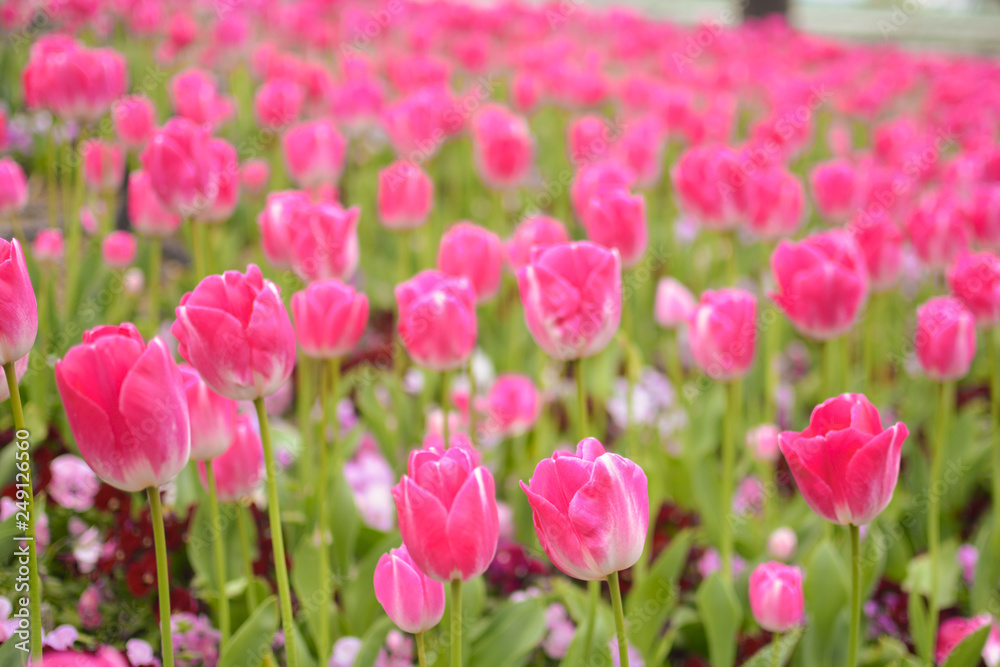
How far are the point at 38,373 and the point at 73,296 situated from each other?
0.47 m

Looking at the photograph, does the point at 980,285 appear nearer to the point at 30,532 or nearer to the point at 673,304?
the point at 673,304

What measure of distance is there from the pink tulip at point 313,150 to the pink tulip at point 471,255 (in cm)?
76

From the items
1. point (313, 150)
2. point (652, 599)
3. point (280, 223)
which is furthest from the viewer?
point (313, 150)

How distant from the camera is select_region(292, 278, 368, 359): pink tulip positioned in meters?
1.20

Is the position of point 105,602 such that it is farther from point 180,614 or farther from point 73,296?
point 73,296

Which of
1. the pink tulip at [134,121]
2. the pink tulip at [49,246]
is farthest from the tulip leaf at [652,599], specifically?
the pink tulip at [134,121]

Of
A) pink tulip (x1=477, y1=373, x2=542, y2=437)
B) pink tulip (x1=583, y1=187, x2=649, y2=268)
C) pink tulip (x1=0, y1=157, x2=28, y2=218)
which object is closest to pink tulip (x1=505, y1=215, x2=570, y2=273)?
pink tulip (x1=583, y1=187, x2=649, y2=268)

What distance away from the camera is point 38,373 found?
1.71m

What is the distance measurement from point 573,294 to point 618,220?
534 mm

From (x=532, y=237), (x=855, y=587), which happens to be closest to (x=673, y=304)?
(x=532, y=237)

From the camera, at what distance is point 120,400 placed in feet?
2.63

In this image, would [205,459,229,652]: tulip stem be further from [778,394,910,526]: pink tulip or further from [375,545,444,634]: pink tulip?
[778,394,910,526]: pink tulip

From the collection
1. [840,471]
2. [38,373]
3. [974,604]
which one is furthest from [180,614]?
[974,604]

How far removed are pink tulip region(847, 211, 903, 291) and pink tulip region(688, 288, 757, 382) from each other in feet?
1.82
